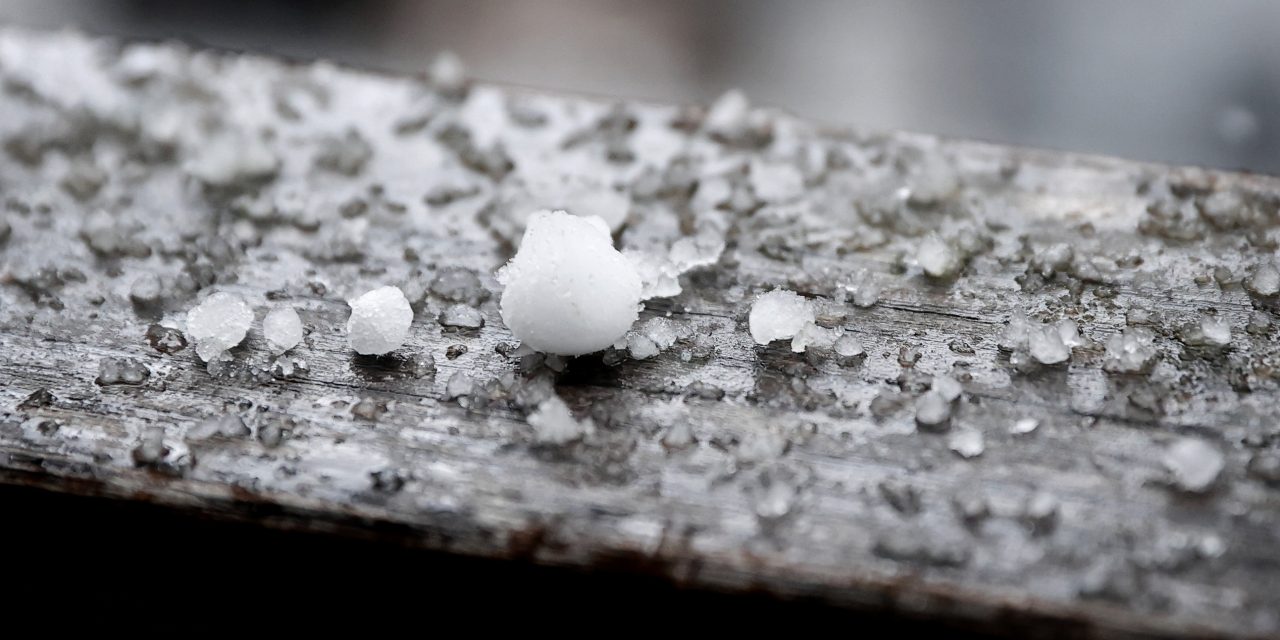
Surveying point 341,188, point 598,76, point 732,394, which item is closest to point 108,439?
point 341,188

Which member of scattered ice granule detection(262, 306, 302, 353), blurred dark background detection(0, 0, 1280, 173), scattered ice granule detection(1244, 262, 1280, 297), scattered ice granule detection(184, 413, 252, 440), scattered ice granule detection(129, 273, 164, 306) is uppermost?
blurred dark background detection(0, 0, 1280, 173)

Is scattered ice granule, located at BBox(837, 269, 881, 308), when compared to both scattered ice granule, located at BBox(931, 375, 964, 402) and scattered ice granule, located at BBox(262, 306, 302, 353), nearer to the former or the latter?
scattered ice granule, located at BBox(931, 375, 964, 402)

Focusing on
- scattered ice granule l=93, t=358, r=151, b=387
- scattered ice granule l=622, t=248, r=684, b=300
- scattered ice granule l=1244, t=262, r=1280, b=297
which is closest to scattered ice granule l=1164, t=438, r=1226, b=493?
scattered ice granule l=1244, t=262, r=1280, b=297

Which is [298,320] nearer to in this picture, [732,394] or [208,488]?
[208,488]

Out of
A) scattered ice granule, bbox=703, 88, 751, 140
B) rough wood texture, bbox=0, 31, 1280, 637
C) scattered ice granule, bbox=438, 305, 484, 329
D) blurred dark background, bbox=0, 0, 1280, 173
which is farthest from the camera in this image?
blurred dark background, bbox=0, 0, 1280, 173

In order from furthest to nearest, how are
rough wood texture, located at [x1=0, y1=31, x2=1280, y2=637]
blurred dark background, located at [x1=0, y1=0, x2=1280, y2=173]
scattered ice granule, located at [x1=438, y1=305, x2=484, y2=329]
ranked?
blurred dark background, located at [x1=0, y1=0, x2=1280, y2=173] → scattered ice granule, located at [x1=438, y1=305, x2=484, y2=329] → rough wood texture, located at [x1=0, y1=31, x2=1280, y2=637]

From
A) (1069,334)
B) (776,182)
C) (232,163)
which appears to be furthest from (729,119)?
(232,163)

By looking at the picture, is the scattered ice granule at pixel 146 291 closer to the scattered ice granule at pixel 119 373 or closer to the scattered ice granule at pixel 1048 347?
the scattered ice granule at pixel 119 373

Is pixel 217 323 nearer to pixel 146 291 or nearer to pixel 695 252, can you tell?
pixel 146 291
